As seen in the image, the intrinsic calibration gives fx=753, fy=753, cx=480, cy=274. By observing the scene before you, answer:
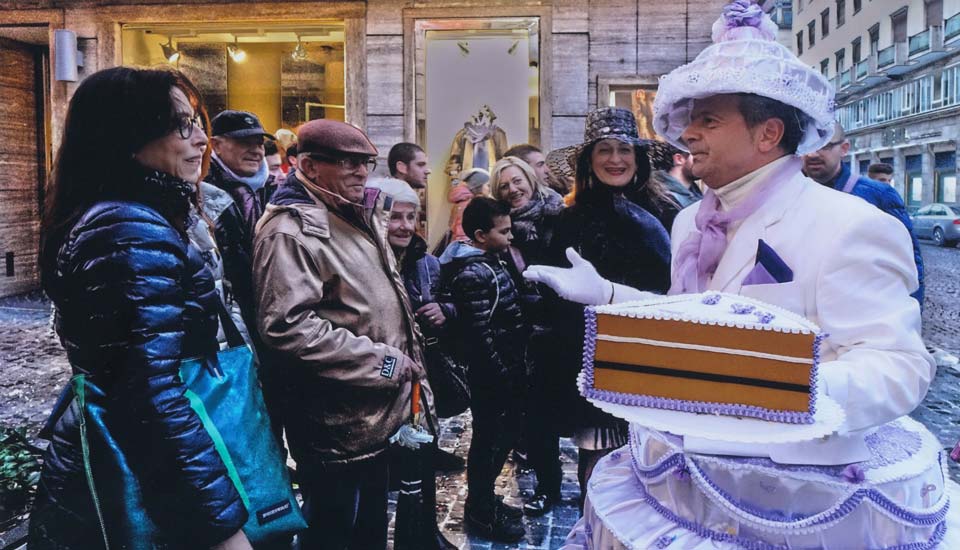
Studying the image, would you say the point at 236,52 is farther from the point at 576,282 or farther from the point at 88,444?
the point at 88,444

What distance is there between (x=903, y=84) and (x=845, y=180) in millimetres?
37982

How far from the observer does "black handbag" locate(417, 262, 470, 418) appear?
14.9 ft

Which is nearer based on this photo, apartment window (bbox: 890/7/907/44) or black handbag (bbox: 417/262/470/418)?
black handbag (bbox: 417/262/470/418)

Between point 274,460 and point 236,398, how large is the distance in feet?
0.81

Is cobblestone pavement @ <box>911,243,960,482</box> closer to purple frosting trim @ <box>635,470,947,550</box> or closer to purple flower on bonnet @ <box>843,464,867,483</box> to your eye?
purple frosting trim @ <box>635,470,947,550</box>

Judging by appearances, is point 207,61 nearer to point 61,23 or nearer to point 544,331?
point 61,23

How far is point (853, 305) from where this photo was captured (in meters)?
1.85

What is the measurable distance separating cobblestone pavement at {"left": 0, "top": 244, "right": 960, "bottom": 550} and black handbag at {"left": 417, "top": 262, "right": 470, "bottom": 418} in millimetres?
775

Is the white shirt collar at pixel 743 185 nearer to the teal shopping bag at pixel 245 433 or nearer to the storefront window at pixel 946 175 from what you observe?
the teal shopping bag at pixel 245 433

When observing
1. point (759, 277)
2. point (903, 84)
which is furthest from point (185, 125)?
point (903, 84)

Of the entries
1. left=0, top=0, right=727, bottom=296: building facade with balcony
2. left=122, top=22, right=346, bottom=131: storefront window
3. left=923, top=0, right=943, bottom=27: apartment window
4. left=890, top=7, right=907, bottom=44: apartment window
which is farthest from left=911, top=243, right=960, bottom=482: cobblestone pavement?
left=890, top=7, right=907, bottom=44: apartment window

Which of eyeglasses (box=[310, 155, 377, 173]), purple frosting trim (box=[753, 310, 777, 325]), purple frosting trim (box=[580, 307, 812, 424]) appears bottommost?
purple frosting trim (box=[580, 307, 812, 424])

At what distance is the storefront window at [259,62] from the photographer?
11.7m

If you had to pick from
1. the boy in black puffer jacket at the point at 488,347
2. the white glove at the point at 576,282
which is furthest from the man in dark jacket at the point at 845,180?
the white glove at the point at 576,282
